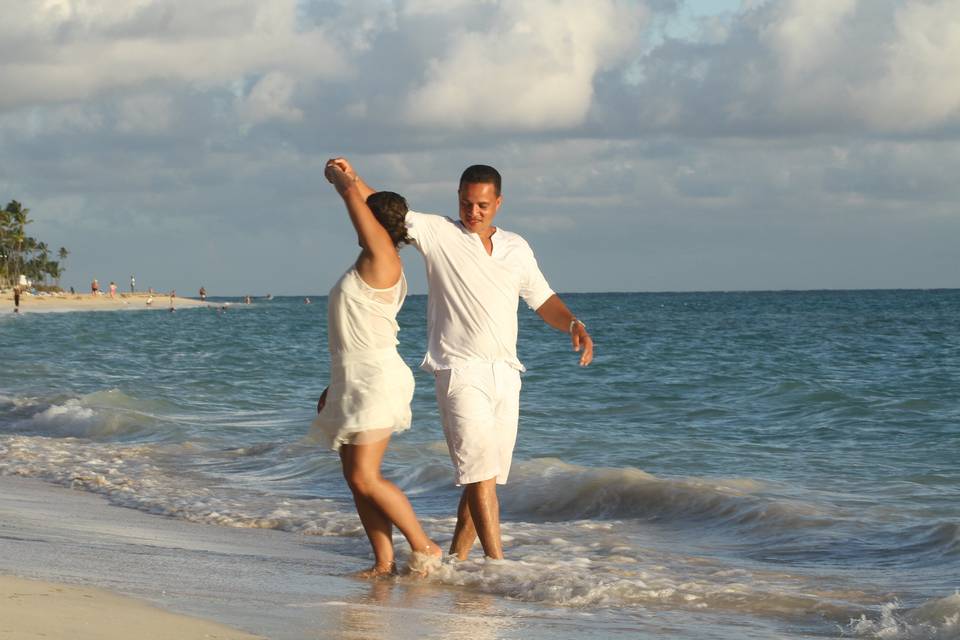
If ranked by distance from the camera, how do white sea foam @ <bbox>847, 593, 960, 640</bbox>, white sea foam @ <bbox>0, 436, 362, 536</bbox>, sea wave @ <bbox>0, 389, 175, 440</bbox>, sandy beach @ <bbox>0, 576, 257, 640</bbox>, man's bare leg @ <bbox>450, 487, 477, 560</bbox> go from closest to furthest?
sandy beach @ <bbox>0, 576, 257, 640</bbox>, white sea foam @ <bbox>847, 593, 960, 640</bbox>, man's bare leg @ <bbox>450, 487, 477, 560</bbox>, white sea foam @ <bbox>0, 436, 362, 536</bbox>, sea wave @ <bbox>0, 389, 175, 440</bbox>

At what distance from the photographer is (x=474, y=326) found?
547cm

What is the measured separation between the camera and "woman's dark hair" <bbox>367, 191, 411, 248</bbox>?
5.25 metres

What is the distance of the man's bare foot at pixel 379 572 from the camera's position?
19.1 ft

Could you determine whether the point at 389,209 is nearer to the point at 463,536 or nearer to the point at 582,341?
the point at 582,341

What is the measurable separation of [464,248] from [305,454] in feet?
20.6

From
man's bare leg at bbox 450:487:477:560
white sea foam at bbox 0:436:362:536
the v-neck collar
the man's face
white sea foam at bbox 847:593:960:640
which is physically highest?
the man's face

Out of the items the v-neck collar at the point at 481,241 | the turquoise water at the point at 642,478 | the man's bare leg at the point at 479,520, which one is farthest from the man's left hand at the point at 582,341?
the turquoise water at the point at 642,478

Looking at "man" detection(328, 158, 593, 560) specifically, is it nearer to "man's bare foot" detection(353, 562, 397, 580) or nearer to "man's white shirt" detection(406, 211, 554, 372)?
"man's white shirt" detection(406, 211, 554, 372)

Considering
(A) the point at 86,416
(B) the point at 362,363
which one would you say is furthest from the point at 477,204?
(A) the point at 86,416

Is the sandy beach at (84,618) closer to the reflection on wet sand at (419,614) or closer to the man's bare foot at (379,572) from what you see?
the reflection on wet sand at (419,614)

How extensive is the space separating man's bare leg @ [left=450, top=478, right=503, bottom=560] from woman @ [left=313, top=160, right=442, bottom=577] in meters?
0.48

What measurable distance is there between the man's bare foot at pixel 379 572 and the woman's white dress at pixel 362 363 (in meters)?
0.79

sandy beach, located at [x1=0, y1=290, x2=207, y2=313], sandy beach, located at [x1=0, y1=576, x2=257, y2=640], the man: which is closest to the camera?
sandy beach, located at [x1=0, y1=576, x2=257, y2=640]

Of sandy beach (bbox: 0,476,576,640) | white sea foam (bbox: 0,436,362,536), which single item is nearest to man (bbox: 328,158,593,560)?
sandy beach (bbox: 0,476,576,640)
